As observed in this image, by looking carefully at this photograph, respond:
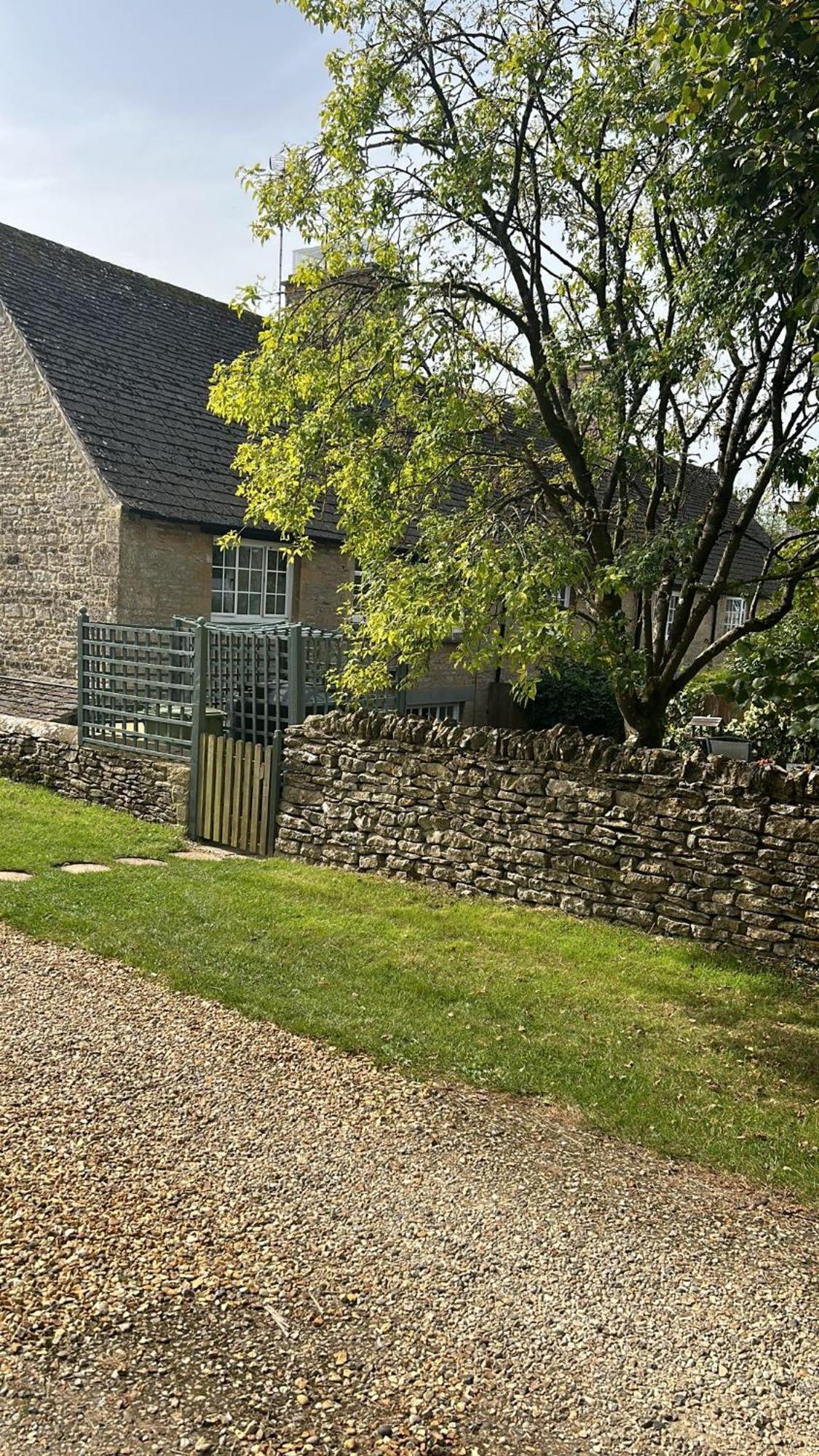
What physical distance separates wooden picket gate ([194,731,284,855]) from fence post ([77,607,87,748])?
2.70 m

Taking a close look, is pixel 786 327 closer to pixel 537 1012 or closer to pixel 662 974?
pixel 662 974

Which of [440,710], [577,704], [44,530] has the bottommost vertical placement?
Answer: [440,710]

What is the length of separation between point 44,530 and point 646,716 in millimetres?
11733

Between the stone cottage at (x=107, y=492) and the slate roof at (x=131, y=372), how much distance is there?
1.4 inches

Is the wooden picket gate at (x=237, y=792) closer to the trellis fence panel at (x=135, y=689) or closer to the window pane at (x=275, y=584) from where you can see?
the trellis fence panel at (x=135, y=689)

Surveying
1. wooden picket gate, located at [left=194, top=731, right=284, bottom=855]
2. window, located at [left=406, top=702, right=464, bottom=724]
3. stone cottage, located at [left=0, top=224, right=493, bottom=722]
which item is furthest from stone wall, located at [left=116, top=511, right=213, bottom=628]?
wooden picket gate, located at [left=194, top=731, right=284, bottom=855]

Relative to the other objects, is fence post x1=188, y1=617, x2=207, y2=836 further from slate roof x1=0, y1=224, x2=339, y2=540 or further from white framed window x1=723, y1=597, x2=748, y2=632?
white framed window x1=723, y1=597, x2=748, y2=632

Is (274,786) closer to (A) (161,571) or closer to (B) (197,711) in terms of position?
(B) (197,711)

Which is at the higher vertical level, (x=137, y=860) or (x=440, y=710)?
(x=440, y=710)

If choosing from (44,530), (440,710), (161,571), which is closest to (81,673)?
(161,571)

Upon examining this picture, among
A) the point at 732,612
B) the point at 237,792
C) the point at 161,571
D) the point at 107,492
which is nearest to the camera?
the point at 237,792

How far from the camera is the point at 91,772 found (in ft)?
45.3

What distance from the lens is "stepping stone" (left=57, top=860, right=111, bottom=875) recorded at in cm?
993

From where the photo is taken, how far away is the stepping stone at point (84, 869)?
32.6ft
